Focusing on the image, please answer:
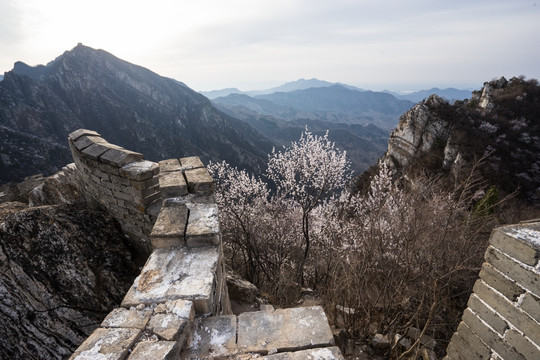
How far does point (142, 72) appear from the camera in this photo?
108 meters

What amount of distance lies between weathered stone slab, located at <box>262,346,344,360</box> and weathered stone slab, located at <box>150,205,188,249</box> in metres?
1.69

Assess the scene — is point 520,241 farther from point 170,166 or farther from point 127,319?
point 170,166

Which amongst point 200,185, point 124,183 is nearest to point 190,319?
point 200,185

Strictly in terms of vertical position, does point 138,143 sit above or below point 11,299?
below

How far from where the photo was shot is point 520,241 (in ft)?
7.24

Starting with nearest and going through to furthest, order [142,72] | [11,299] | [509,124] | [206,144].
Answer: [11,299] < [509,124] < [206,144] < [142,72]

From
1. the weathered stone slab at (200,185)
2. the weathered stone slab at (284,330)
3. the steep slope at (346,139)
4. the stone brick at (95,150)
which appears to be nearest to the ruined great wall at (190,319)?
the weathered stone slab at (284,330)

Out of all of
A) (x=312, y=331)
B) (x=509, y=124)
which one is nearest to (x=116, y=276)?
(x=312, y=331)

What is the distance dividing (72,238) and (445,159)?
104 feet

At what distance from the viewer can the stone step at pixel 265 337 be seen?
215 centimetres

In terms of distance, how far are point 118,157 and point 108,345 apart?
12.4 feet

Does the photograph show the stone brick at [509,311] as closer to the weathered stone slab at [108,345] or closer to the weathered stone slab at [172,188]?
the weathered stone slab at [108,345]

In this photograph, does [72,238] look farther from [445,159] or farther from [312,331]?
[445,159]

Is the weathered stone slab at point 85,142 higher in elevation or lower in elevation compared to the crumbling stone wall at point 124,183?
higher
